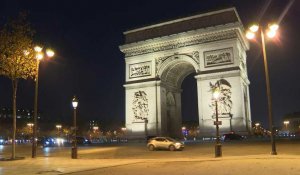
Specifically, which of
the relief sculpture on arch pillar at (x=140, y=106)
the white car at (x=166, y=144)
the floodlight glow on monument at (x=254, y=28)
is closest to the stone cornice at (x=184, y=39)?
the relief sculpture on arch pillar at (x=140, y=106)

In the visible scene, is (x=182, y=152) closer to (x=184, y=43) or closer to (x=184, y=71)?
(x=184, y=43)

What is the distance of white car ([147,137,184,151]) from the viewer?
28969 millimetres

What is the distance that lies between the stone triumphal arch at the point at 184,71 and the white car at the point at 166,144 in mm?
12100

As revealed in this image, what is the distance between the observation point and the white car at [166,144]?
29.0m

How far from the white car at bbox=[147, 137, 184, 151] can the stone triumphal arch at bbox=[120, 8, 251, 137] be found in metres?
12.1

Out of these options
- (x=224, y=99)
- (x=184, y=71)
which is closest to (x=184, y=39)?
(x=184, y=71)

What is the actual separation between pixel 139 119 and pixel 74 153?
23640 millimetres

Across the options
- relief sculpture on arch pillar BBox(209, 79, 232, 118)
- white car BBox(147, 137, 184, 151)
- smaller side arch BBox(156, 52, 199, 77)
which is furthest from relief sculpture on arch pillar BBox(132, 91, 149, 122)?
white car BBox(147, 137, 184, 151)

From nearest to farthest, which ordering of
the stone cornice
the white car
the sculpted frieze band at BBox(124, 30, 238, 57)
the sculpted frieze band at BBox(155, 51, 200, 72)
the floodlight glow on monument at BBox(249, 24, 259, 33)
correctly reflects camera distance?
the floodlight glow on monument at BBox(249, 24, 259, 33) < the white car < the stone cornice < the sculpted frieze band at BBox(124, 30, 238, 57) < the sculpted frieze band at BBox(155, 51, 200, 72)

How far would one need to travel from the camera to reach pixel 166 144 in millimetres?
29656

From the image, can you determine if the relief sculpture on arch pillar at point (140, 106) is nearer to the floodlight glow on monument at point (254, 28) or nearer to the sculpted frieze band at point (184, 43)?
the sculpted frieze band at point (184, 43)

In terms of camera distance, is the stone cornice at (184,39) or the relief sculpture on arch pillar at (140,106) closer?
the stone cornice at (184,39)

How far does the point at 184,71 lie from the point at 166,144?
21.3m

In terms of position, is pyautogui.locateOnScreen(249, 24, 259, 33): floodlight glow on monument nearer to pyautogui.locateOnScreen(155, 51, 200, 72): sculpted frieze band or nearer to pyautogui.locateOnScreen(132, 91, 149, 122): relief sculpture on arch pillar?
pyautogui.locateOnScreen(155, 51, 200, 72): sculpted frieze band
